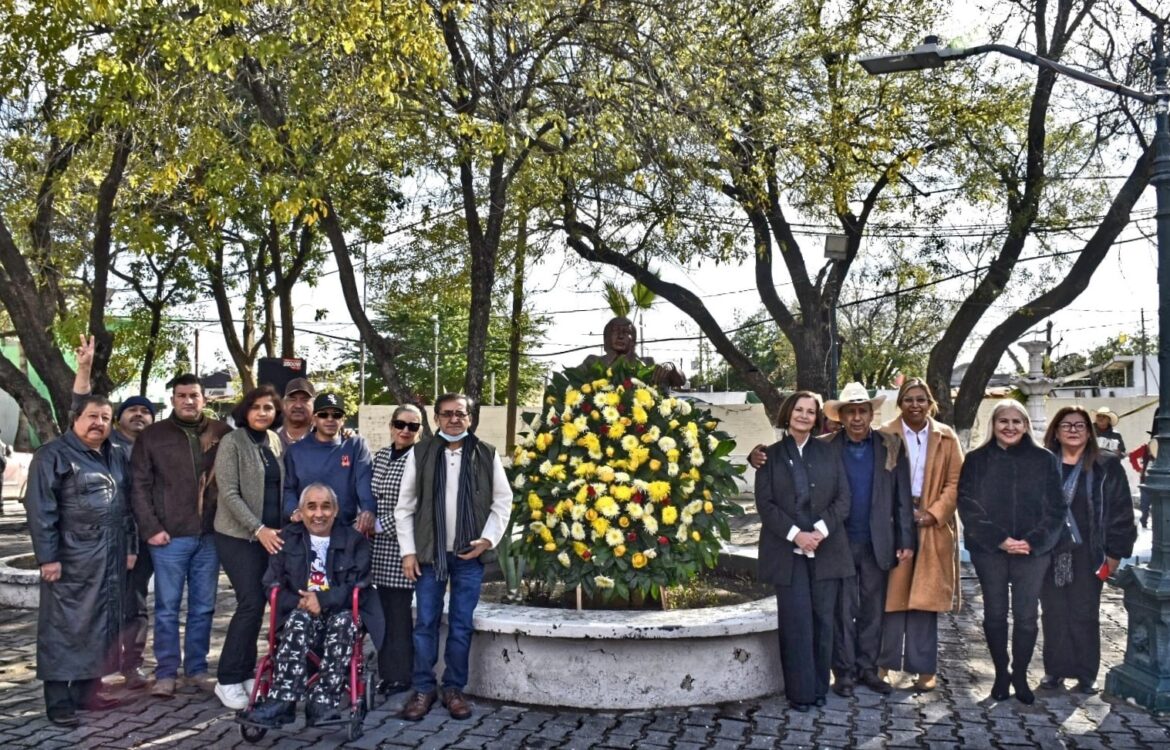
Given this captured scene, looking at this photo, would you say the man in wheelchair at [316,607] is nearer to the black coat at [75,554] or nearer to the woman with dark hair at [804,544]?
the black coat at [75,554]

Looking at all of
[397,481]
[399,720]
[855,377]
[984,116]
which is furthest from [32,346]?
[855,377]

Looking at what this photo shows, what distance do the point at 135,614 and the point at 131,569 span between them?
321 mm

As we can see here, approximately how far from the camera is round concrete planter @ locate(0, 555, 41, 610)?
344 inches

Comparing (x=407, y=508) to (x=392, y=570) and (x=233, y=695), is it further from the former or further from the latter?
(x=233, y=695)

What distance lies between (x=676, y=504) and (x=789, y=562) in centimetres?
74

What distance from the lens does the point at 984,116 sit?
13.1 m

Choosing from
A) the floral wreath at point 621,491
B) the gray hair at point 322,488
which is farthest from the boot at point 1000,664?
the gray hair at point 322,488

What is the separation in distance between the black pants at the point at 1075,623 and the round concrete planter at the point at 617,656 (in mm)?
1769

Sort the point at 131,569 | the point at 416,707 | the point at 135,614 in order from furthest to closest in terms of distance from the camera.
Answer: the point at 135,614 < the point at 131,569 < the point at 416,707

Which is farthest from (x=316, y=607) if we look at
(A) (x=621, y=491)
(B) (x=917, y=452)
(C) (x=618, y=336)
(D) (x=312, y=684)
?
(B) (x=917, y=452)

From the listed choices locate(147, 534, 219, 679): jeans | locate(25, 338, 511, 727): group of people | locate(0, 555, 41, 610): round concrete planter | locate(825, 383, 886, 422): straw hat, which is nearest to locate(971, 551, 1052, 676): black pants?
locate(825, 383, 886, 422): straw hat

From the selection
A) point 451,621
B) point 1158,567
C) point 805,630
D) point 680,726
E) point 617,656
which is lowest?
point 680,726

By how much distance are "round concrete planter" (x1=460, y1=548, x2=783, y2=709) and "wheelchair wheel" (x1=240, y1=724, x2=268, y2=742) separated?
1271mm

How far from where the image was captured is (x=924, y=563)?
6.30m
